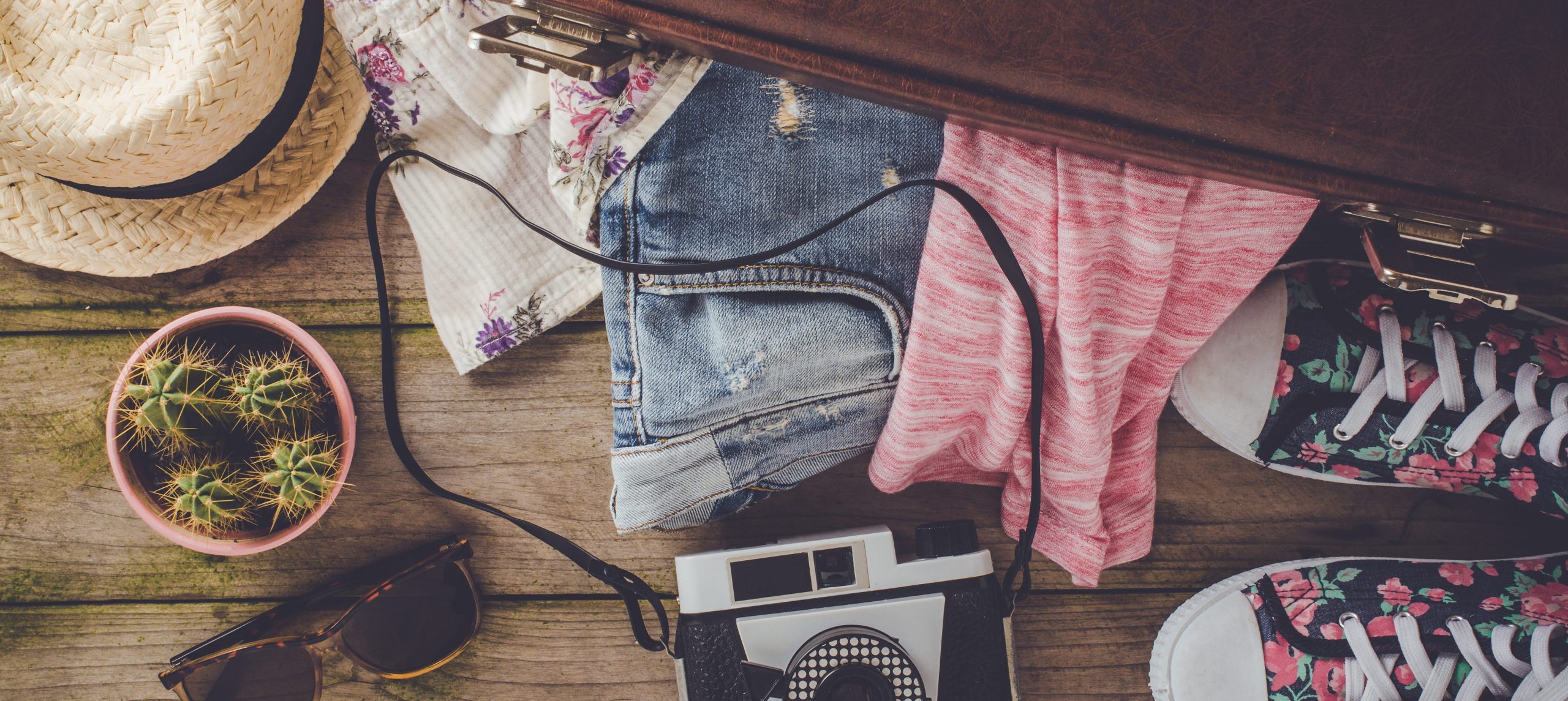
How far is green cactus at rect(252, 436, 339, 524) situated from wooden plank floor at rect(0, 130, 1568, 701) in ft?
0.27

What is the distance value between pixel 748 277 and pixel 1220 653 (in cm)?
50

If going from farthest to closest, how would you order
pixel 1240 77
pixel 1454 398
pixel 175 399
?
pixel 1454 398, pixel 175 399, pixel 1240 77

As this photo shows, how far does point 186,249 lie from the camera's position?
24.4 inches

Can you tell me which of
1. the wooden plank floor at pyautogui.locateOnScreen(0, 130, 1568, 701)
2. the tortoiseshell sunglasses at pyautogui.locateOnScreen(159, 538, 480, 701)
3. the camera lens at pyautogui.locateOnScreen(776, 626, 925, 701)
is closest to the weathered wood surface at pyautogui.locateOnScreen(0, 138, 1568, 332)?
the wooden plank floor at pyautogui.locateOnScreen(0, 130, 1568, 701)

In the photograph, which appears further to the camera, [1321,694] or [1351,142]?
[1321,694]

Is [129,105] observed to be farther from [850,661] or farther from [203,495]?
[850,661]

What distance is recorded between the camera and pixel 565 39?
447 millimetres

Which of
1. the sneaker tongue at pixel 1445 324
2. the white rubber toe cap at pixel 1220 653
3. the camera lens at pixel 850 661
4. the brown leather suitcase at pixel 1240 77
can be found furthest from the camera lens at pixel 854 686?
the sneaker tongue at pixel 1445 324

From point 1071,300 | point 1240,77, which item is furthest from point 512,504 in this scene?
point 1240,77

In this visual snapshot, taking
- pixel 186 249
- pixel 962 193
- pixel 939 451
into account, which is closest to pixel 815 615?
pixel 939 451

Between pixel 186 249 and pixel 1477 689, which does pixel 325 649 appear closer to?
pixel 186 249

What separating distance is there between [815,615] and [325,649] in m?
0.41

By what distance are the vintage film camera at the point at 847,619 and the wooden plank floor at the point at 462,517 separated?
0.33 feet

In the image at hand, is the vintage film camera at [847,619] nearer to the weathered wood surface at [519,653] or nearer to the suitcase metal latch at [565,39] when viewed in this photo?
the weathered wood surface at [519,653]
